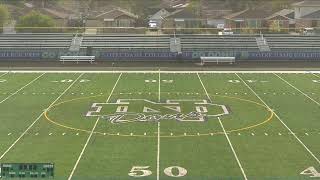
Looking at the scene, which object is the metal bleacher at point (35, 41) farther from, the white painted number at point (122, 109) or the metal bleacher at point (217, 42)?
the white painted number at point (122, 109)

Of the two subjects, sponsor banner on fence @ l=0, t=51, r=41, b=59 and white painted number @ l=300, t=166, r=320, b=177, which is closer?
white painted number @ l=300, t=166, r=320, b=177

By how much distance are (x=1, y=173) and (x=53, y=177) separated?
1340mm

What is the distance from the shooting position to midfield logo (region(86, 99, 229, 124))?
2234 centimetres

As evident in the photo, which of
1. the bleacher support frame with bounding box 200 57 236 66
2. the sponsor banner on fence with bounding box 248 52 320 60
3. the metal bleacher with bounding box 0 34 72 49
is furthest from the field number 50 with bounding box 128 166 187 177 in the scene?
the metal bleacher with bounding box 0 34 72 49

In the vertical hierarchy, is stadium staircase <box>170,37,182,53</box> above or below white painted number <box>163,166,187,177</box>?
above

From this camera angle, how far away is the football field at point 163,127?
16.2 metres

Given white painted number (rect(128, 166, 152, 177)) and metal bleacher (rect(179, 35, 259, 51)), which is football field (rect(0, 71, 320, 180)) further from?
metal bleacher (rect(179, 35, 259, 51))

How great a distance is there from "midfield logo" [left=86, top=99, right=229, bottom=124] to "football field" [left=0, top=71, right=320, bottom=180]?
1.6 inches

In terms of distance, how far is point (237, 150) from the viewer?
17.9m

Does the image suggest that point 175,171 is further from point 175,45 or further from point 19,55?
point 175,45

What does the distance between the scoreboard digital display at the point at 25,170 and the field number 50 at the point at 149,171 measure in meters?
2.71

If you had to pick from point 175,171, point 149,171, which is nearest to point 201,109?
point 175,171

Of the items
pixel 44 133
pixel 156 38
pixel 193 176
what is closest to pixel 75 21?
pixel 156 38

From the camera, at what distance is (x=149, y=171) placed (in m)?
15.7
